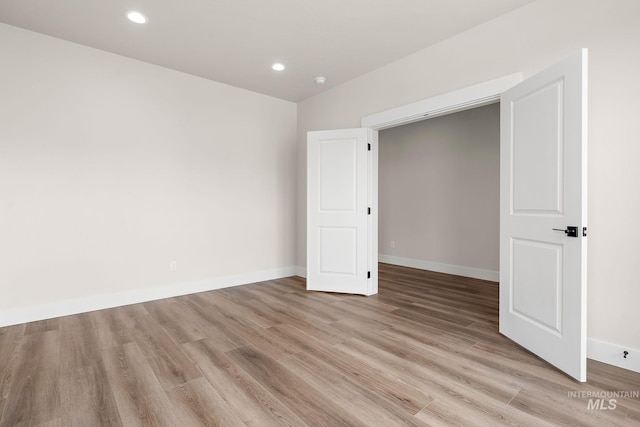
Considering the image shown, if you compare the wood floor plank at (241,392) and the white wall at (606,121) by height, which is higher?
the white wall at (606,121)

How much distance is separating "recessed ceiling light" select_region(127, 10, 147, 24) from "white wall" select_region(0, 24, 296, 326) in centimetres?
91

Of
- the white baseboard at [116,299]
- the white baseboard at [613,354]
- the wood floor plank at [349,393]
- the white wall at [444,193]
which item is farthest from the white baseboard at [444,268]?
the wood floor plank at [349,393]

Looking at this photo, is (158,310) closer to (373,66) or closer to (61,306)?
(61,306)

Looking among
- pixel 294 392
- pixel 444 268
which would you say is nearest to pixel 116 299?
pixel 294 392

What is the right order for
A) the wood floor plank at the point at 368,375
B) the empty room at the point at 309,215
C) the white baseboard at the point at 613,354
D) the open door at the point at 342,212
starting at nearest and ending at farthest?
the wood floor plank at the point at 368,375 → the empty room at the point at 309,215 → the white baseboard at the point at 613,354 → the open door at the point at 342,212

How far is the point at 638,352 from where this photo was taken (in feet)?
6.79

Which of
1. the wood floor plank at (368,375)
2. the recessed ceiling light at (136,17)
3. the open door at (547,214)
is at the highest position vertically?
the recessed ceiling light at (136,17)

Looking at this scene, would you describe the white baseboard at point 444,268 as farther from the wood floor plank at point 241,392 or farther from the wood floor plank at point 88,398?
the wood floor plank at point 88,398

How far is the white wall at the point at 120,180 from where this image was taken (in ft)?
9.82

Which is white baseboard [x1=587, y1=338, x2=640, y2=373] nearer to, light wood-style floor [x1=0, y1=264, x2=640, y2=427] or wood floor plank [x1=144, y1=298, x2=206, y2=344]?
light wood-style floor [x1=0, y1=264, x2=640, y2=427]

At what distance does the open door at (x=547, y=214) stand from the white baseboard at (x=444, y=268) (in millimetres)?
2301

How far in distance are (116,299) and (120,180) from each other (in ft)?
4.45

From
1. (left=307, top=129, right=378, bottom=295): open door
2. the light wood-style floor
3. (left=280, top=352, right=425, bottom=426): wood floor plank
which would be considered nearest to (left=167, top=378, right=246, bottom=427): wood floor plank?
the light wood-style floor

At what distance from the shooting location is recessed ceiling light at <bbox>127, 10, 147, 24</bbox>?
271 centimetres
